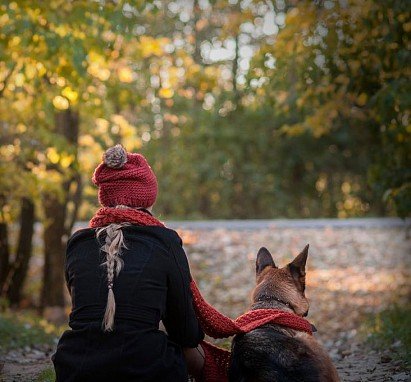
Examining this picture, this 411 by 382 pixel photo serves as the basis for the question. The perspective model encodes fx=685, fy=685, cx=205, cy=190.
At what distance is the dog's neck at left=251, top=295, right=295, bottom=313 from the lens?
14.1 ft

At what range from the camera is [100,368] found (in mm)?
3564

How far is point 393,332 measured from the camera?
22.6ft

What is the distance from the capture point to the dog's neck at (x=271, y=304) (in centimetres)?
430

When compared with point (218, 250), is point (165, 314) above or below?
above

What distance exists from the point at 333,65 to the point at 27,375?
4705mm

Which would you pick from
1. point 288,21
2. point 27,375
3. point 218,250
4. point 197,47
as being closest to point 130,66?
point 288,21

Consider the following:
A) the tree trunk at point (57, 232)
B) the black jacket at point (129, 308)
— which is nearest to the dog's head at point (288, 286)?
the black jacket at point (129, 308)

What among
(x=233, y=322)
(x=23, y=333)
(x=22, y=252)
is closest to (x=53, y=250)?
(x=22, y=252)

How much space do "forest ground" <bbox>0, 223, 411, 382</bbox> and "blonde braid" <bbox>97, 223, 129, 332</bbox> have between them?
2062mm

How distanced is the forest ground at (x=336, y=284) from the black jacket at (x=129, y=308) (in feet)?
6.10

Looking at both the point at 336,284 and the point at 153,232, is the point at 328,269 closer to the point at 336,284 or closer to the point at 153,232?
the point at 336,284

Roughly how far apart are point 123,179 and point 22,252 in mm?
7467

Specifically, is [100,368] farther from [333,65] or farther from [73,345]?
[333,65]

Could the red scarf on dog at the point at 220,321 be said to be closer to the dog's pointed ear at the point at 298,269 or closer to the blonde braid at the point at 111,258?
the blonde braid at the point at 111,258
